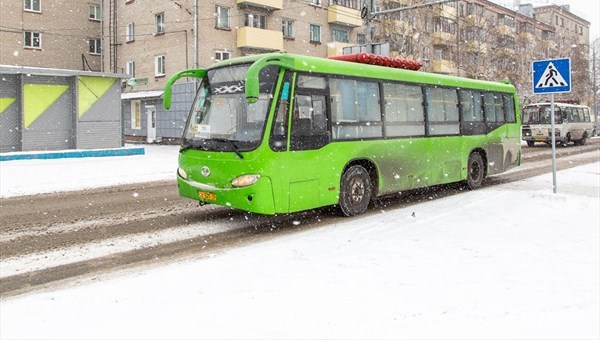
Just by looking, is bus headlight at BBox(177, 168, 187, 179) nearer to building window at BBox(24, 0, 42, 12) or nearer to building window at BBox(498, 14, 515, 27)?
building window at BBox(24, 0, 42, 12)

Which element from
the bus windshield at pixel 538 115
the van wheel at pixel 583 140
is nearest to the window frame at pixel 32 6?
the bus windshield at pixel 538 115

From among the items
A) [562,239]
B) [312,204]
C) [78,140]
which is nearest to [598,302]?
[562,239]

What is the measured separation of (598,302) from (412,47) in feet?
116

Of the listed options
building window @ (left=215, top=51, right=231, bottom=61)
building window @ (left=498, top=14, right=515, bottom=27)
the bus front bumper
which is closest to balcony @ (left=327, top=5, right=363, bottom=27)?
building window @ (left=215, top=51, right=231, bottom=61)

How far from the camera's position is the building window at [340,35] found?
40.8 m

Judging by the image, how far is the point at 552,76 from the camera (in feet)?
34.8

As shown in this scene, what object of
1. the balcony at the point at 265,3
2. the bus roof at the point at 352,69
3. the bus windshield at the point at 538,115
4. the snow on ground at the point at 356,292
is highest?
the balcony at the point at 265,3

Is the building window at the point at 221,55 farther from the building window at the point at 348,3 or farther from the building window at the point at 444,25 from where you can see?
the building window at the point at 444,25

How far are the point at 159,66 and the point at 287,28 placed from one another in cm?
943

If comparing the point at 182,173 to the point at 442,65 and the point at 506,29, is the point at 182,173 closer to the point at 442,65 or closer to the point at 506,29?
the point at 442,65

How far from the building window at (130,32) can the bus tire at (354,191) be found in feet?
105

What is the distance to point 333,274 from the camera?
5.50 meters

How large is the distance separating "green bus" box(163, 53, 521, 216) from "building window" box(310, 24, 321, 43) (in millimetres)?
29057

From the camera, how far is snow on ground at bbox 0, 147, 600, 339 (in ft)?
13.5
